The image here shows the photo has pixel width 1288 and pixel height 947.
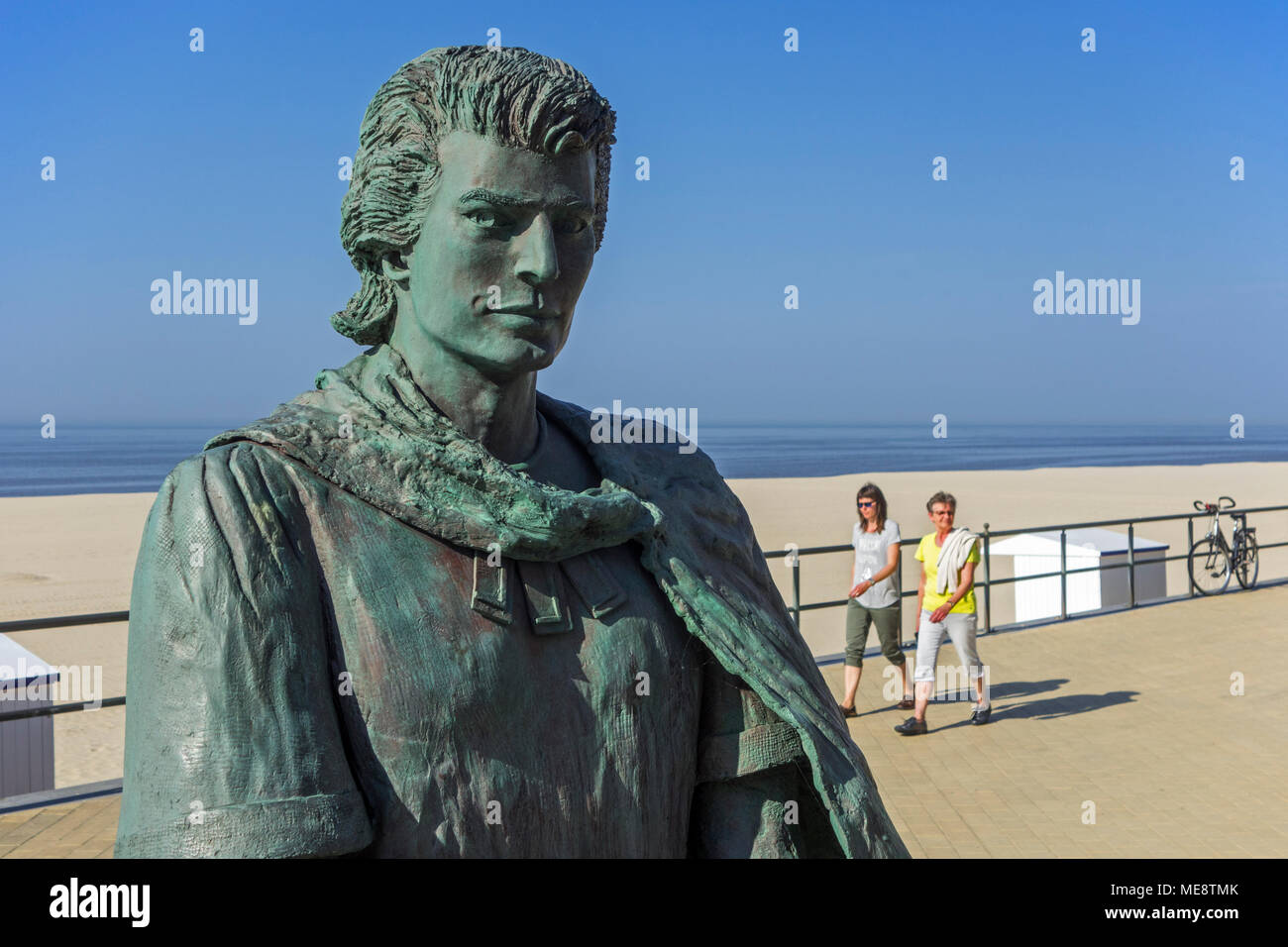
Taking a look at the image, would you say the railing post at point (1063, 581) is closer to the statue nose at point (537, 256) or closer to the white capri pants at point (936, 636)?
the white capri pants at point (936, 636)

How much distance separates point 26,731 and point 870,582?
20.3ft

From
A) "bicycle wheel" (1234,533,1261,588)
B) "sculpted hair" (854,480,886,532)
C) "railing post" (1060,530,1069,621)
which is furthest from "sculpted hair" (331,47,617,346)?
"bicycle wheel" (1234,533,1261,588)

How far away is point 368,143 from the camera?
2072mm

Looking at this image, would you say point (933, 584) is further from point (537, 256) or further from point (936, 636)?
point (537, 256)

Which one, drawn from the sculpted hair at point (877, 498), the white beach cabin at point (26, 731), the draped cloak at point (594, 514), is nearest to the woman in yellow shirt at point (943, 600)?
the sculpted hair at point (877, 498)

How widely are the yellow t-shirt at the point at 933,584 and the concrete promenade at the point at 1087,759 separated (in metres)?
1.01

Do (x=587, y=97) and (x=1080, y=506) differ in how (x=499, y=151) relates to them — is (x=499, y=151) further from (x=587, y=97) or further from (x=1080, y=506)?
(x=1080, y=506)

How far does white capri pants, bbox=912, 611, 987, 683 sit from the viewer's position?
9.84 m

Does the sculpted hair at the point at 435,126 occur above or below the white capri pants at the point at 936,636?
above

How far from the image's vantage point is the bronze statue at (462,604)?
5.60 feet

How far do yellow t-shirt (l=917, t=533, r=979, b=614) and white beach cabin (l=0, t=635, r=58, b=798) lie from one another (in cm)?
627

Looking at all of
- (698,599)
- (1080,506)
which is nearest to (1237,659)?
(698,599)

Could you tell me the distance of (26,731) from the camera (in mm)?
8234

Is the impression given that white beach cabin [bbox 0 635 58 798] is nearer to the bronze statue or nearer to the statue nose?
the bronze statue
